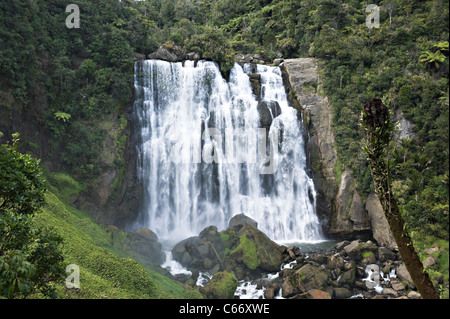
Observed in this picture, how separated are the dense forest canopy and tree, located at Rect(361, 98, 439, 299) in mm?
12160

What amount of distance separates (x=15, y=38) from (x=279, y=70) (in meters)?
19.3

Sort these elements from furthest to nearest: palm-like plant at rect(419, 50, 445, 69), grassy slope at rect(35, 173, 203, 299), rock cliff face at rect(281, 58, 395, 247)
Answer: rock cliff face at rect(281, 58, 395, 247) < palm-like plant at rect(419, 50, 445, 69) < grassy slope at rect(35, 173, 203, 299)

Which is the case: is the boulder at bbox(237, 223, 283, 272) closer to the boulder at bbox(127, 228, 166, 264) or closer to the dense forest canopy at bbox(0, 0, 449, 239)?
the boulder at bbox(127, 228, 166, 264)

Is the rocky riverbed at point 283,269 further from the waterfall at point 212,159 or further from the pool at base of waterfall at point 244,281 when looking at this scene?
the waterfall at point 212,159

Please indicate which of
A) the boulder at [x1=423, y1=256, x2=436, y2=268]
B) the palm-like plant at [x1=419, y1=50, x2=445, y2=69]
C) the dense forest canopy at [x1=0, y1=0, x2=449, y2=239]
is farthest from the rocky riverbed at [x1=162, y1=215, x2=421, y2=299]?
the palm-like plant at [x1=419, y1=50, x2=445, y2=69]

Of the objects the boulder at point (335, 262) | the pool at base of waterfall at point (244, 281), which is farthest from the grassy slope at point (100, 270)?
the boulder at point (335, 262)

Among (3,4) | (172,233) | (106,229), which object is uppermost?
(3,4)

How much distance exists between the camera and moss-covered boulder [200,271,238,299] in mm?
12383

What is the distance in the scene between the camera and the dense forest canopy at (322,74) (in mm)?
16859

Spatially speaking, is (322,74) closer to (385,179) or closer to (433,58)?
(433,58)

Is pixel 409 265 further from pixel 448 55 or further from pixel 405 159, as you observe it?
pixel 448 55

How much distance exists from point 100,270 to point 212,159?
12.4 meters
